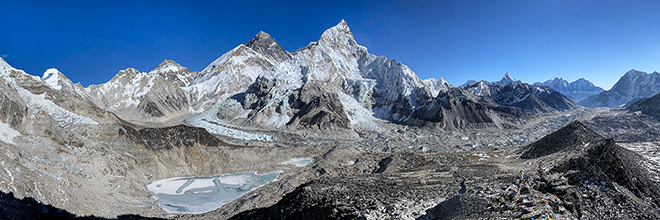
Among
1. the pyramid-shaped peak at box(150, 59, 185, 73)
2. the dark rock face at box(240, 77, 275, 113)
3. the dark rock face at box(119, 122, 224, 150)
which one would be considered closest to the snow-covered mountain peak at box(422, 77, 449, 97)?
the dark rock face at box(240, 77, 275, 113)

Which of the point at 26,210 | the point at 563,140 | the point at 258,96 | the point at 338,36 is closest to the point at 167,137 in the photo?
the point at 26,210

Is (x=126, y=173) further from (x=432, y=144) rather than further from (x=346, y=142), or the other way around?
(x=432, y=144)

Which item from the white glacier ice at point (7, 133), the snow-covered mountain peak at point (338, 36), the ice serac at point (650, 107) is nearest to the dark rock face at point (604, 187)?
the white glacier ice at point (7, 133)

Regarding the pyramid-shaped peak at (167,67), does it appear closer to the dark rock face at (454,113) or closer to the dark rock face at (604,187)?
the dark rock face at (454,113)

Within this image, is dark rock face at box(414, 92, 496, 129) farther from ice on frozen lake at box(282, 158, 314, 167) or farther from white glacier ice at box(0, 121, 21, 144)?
white glacier ice at box(0, 121, 21, 144)

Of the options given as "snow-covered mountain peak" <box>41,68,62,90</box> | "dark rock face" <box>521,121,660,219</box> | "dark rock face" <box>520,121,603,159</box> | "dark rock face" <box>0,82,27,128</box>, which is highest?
"snow-covered mountain peak" <box>41,68,62,90</box>
